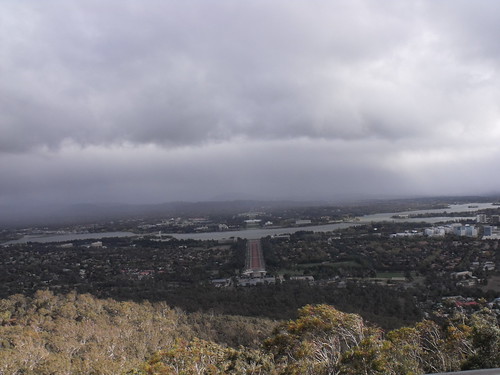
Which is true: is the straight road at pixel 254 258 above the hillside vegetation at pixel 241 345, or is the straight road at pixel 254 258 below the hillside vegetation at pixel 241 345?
below

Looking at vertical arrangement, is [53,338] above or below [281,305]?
above

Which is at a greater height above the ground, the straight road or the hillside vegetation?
the hillside vegetation

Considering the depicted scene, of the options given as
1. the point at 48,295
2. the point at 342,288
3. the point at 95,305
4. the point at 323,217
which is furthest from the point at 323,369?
the point at 323,217

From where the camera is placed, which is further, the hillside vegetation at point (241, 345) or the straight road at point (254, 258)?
the straight road at point (254, 258)

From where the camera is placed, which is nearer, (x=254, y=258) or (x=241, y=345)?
(x=241, y=345)

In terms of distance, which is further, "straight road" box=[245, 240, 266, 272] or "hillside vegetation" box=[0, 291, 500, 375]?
"straight road" box=[245, 240, 266, 272]

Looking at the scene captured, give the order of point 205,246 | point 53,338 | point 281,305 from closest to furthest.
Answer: point 53,338
point 281,305
point 205,246

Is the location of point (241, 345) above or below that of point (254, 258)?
above

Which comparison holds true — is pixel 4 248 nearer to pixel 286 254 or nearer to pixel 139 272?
pixel 139 272
